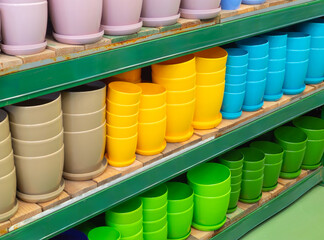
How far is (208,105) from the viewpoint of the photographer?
6.44 feet

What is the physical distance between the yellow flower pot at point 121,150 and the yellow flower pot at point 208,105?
1.26 ft

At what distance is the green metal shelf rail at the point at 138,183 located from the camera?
145 centimetres

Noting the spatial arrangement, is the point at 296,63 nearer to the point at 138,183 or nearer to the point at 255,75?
the point at 255,75

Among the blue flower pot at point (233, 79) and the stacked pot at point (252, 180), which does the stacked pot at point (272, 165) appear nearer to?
the stacked pot at point (252, 180)

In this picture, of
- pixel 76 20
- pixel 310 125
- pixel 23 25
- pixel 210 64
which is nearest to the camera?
pixel 23 25

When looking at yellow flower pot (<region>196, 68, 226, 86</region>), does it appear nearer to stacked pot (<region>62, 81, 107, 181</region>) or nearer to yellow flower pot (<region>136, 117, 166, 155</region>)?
yellow flower pot (<region>136, 117, 166, 155</region>)

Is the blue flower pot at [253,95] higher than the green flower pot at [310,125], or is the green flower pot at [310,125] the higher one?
the blue flower pot at [253,95]

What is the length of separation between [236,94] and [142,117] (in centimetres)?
53

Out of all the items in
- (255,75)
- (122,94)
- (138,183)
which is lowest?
(138,183)

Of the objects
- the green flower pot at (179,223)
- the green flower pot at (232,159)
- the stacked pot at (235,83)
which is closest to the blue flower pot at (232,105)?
the stacked pot at (235,83)

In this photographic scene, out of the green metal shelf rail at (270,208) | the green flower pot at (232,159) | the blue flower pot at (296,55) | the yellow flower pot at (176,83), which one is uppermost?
the yellow flower pot at (176,83)

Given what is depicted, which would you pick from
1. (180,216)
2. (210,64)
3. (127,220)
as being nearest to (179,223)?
(180,216)

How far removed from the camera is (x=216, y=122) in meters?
2.02

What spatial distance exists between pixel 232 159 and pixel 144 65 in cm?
90
